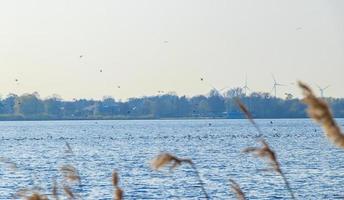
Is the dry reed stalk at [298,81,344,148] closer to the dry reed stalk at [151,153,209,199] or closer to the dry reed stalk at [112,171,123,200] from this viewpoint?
the dry reed stalk at [151,153,209,199]

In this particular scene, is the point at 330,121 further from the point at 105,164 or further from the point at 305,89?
the point at 105,164

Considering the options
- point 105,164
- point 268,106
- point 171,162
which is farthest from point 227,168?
point 268,106

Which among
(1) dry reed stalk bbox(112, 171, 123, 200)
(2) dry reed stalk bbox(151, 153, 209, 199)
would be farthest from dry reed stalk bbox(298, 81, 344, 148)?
(1) dry reed stalk bbox(112, 171, 123, 200)

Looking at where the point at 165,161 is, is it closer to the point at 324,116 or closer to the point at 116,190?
the point at 116,190

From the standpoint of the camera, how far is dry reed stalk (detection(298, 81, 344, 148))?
169 inches

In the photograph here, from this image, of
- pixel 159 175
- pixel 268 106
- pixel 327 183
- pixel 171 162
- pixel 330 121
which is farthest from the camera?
pixel 268 106

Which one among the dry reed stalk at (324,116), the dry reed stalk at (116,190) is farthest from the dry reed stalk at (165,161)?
the dry reed stalk at (324,116)

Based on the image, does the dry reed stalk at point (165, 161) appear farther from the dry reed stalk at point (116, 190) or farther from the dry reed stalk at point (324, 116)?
the dry reed stalk at point (324, 116)

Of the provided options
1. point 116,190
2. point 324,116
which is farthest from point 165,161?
point 324,116

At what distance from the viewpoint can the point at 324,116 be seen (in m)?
4.31

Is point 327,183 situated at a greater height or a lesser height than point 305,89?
lesser

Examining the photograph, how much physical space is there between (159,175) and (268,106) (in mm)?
151250

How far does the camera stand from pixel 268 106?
624ft

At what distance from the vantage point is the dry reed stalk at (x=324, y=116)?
429 cm
